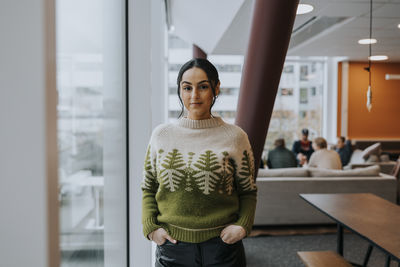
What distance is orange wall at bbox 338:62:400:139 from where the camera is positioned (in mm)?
8227

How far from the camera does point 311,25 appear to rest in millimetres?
4664

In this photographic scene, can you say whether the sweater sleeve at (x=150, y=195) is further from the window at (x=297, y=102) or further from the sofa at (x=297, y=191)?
the window at (x=297, y=102)

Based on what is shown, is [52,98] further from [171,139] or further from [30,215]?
[171,139]

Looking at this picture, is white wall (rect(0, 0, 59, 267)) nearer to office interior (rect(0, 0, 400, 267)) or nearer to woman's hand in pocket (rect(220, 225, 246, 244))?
office interior (rect(0, 0, 400, 267))

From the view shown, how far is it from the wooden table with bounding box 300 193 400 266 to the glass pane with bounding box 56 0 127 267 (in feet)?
4.67

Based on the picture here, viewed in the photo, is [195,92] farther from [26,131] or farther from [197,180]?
[26,131]

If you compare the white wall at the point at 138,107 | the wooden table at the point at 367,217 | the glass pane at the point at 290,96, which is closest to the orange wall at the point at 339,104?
the glass pane at the point at 290,96

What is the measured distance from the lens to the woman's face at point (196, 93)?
46.5 inches

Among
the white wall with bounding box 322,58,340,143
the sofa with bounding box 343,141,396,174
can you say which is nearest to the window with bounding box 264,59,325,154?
the white wall with bounding box 322,58,340,143

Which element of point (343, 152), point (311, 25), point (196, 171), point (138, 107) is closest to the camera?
point (196, 171)

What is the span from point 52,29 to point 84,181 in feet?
2.39

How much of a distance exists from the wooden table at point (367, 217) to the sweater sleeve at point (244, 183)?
857mm

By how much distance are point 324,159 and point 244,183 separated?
374 cm

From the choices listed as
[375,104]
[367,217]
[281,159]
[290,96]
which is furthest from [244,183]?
[375,104]
